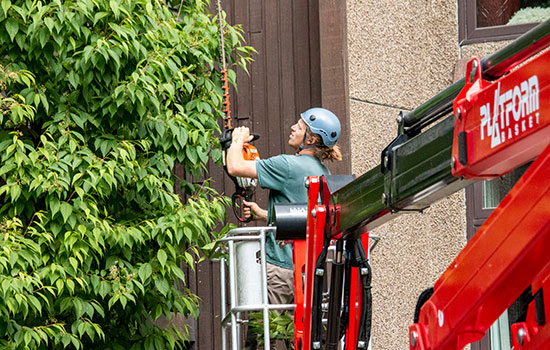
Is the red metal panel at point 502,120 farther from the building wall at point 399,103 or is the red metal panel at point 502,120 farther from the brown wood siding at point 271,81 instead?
the brown wood siding at point 271,81

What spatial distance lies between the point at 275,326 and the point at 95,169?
1.62 m

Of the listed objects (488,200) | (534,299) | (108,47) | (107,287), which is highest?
(108,47)

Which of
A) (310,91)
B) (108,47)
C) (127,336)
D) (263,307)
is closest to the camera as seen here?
(263,307)

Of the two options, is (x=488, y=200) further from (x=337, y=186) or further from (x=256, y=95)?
(x=337, y=186)

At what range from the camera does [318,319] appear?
3.99 m

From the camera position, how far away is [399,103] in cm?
848

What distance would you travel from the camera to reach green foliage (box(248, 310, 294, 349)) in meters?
5.46

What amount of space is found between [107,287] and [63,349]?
1.73 feet

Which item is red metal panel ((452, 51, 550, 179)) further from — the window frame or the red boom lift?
the window frame

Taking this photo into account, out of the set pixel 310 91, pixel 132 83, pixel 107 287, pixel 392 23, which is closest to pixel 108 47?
pixel 132 83

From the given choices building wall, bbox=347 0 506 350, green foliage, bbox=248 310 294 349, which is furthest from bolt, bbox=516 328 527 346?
building wall, bbox=347 0 506 350

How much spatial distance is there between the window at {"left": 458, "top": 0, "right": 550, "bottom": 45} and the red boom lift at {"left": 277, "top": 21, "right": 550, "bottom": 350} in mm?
5585

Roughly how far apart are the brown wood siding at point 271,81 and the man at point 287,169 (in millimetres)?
1681

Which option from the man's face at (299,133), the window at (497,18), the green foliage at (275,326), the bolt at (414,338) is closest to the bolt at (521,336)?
the bolt at (414,338)
